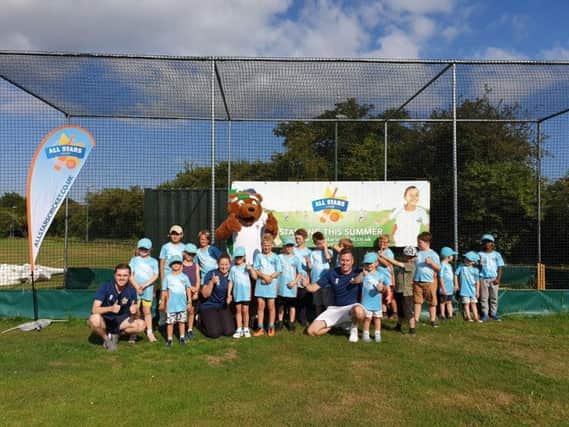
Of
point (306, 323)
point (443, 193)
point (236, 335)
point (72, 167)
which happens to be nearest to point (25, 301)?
point (72, 167)

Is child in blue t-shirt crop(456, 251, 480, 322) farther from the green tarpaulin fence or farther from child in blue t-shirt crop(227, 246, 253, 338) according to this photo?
the green tarpaulin fence

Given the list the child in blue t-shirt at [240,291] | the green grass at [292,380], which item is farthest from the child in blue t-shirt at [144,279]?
the child in blue t-shirt at [240,291]

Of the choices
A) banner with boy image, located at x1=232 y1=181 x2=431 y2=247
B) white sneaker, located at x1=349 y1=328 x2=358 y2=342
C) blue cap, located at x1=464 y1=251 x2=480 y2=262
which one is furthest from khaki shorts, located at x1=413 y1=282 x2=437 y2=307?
banner with boy image, located at x1=232 y1=181 x2=431 y2=247

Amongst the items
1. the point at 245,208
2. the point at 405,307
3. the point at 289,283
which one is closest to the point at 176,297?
the point at 289,283

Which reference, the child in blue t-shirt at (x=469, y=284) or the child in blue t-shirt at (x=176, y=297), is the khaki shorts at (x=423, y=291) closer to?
the child in blue t-shirt at (x=469, y=284)

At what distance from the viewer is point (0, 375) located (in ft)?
13.6

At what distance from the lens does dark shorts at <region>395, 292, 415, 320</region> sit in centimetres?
586

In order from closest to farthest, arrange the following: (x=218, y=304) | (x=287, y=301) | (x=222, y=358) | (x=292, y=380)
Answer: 1. (x=292, y=380)
2. (x=222, y=358)
3. (x=218, y=304)
4. (x=287, y=301)

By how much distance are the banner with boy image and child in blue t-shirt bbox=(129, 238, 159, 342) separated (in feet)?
8.16

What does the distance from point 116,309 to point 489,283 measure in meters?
5.31

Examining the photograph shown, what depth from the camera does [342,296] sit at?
577 cm

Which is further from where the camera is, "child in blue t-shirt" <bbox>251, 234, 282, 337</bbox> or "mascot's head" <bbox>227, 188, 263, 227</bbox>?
"mascot's head" <bbox>227, 188, 263, 227</bbox>

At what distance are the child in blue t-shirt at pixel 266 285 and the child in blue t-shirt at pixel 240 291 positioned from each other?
0.12 metres

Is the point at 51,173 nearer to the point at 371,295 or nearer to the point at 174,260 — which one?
the point at 174,260
